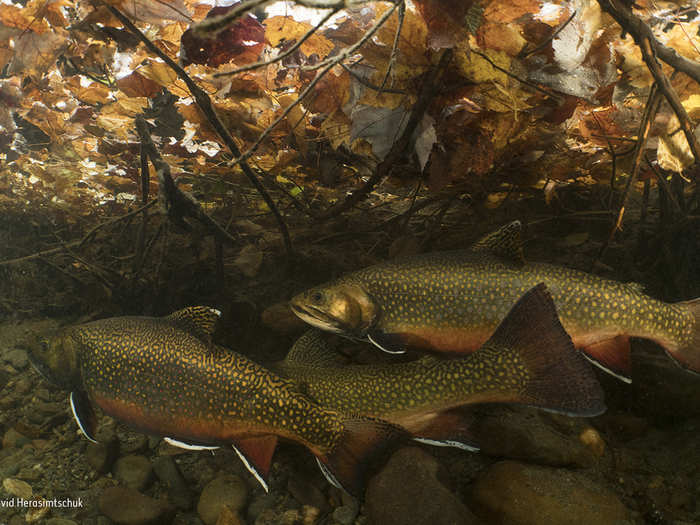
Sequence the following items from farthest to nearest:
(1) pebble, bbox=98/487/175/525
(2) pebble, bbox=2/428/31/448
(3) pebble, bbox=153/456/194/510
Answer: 1. (2) pebble, bbox=2/428/31/448
2. (3) pebble, bbox=153/456/194/510
3. (1) pebble, bbox=98/487/175/525

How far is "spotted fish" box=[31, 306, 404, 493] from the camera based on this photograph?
1305mm

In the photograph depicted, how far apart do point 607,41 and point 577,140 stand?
1.91 feet

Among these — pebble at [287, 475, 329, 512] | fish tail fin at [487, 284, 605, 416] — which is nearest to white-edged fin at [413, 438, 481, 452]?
fish tail fin at [487, 284, 605, 416]

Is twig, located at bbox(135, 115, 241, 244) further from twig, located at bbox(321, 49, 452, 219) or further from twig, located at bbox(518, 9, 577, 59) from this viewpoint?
twig, located at bbox(518, 9, 577, 59)

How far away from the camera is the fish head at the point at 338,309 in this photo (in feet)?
4.58

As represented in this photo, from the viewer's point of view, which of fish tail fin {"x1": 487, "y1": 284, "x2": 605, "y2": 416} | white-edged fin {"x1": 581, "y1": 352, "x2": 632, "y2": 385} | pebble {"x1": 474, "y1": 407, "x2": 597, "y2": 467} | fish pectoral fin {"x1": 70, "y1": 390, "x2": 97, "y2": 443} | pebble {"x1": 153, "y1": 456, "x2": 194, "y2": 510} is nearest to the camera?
fish tail fin {"x1": 487, "y1": 284, "x2": 605, "y2": 416}

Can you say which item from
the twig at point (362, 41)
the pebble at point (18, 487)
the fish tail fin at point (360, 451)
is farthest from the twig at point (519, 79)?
the pebble at point (18, 487)

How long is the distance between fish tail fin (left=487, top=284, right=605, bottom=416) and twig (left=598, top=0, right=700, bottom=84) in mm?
784

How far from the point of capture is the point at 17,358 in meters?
2.56

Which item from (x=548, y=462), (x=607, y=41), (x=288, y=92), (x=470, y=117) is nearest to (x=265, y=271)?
(x=288, y=92)

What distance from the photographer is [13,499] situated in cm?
157

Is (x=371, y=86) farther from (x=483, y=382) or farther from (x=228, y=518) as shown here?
(x=228, y=518)

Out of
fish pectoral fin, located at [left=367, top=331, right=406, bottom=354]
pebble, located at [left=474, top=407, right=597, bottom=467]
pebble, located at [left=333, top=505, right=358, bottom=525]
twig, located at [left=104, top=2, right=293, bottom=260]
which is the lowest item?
pebble, located at [left=333, top=505, right=358, bottom=525]

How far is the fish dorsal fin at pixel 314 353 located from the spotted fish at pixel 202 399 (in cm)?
18
